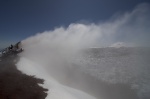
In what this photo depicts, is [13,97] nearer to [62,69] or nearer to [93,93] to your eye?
[93,93]

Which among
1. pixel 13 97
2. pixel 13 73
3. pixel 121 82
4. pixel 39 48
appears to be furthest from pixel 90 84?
pixel 39 48

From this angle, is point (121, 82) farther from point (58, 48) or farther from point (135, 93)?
point (58, 48)

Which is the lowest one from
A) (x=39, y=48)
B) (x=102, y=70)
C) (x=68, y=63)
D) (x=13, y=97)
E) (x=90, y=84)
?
(x=13, y=97)

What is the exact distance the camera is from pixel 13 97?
21.6m

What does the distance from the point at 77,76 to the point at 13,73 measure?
1855 cm

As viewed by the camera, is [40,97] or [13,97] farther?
[40,97]

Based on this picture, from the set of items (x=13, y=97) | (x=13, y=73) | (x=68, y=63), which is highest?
(x=68, y=63)

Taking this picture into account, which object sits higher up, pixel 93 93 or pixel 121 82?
pixel 121 82

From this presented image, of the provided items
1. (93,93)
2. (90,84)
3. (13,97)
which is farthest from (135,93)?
(13,97)

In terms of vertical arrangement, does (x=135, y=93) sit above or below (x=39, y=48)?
below

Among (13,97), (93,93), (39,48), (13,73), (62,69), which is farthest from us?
(39,48)

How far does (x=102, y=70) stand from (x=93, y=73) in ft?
10.9

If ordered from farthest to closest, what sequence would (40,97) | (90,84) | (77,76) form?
(77,76) → (90,84) → (40,97)

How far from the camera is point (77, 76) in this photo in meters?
46.8
